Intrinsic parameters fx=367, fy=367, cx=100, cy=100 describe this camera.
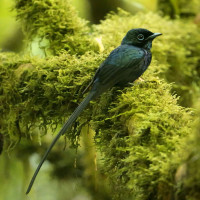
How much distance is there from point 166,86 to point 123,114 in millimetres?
Result: 527

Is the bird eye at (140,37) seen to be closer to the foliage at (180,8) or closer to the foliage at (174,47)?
the foliage at (174,47)

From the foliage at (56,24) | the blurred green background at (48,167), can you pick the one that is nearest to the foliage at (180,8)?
→ the blurred green background at (48,167)

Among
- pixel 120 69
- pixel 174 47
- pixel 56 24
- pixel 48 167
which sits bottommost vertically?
pixel 48 167

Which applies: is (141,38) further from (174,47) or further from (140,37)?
(174,47)

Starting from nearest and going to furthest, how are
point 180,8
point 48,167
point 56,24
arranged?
point 56,24 < point 48,167 < point 180,8

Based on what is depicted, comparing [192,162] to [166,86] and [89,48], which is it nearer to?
[166,86]

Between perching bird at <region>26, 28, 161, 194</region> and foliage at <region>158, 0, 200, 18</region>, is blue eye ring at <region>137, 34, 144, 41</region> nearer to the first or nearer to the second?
perching bird at <region>26, 28, 161, 194</region>

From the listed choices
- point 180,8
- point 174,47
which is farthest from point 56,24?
point 180,8

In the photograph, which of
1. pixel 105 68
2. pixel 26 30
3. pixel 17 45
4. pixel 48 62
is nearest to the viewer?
pixel 105 68

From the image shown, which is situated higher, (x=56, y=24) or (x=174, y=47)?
(x=56, y=24)

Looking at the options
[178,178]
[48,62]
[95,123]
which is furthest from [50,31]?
[178,178]

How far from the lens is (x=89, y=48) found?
392 cm

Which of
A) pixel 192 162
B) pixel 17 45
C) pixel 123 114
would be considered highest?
pixel 192 162

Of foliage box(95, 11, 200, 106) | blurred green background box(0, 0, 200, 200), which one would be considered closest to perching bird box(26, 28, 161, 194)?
blurred green background box(0, 0, 200, 200)
